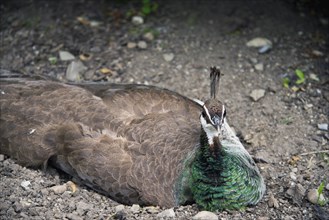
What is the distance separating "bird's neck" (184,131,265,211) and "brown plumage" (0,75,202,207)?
0.51ft

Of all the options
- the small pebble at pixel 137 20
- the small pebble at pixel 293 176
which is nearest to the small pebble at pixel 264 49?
the small pebble at pixel 137 20

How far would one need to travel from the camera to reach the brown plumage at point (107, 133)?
4.02 m

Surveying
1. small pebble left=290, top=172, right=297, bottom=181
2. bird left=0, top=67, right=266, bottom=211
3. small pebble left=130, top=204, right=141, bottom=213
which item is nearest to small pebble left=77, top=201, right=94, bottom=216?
bird left=0, top=67, right=266, bottom=211

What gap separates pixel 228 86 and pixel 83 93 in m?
1.32

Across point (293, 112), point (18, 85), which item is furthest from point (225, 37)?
point (18, 85)

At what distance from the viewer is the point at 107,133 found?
420cm

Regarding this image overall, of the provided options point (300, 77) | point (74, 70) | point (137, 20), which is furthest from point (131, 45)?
point (300, 77)

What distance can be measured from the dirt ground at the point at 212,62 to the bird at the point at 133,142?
180mm

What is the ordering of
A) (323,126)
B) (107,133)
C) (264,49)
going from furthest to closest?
(264,49) < (323,126) < (107,133)

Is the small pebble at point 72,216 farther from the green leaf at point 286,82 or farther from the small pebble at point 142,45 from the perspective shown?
the green leaf at point 286,82

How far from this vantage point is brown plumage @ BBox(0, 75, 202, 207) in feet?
13.2

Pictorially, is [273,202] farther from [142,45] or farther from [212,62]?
[142,45]

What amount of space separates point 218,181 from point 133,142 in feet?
2.15

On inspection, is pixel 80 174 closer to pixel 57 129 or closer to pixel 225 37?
pixel 57 129
